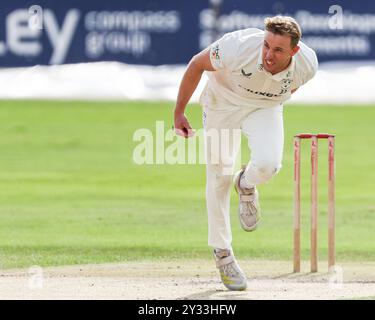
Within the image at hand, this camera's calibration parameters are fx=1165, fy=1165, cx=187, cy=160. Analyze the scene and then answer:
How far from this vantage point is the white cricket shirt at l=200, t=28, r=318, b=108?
22.6 ft

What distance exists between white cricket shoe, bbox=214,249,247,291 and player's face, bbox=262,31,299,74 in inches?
51.3

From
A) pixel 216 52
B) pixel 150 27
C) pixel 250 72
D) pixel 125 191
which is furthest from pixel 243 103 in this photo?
pixel 150 27

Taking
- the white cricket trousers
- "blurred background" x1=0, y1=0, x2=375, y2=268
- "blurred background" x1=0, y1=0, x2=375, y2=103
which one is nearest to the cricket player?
the white cricket trousers

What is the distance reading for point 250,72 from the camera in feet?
22.6

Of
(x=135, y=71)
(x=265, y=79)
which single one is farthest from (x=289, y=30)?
(x=135, y=71)

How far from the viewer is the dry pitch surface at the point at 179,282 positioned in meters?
6.98

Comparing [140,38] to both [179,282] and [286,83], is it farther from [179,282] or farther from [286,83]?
[286,83]

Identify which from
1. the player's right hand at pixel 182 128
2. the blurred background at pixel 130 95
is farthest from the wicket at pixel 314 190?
the blurred background at pixel 130 95

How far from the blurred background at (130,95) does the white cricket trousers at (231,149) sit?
207 inches

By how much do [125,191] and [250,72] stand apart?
7.06 metres

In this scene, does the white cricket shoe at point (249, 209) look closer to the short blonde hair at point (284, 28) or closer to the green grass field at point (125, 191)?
the short blonde hair at point (284, 28)

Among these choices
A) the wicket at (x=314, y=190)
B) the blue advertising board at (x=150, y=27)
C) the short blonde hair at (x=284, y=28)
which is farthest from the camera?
the blue advertising board at (x=150, y=27)

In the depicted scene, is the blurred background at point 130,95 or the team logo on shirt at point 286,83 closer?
the team logo on shirt at point 286,83

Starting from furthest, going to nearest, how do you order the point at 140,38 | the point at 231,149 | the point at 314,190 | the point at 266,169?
the point at 140,38
the point at 314,190
the point at 231,149
the point at 266,169
